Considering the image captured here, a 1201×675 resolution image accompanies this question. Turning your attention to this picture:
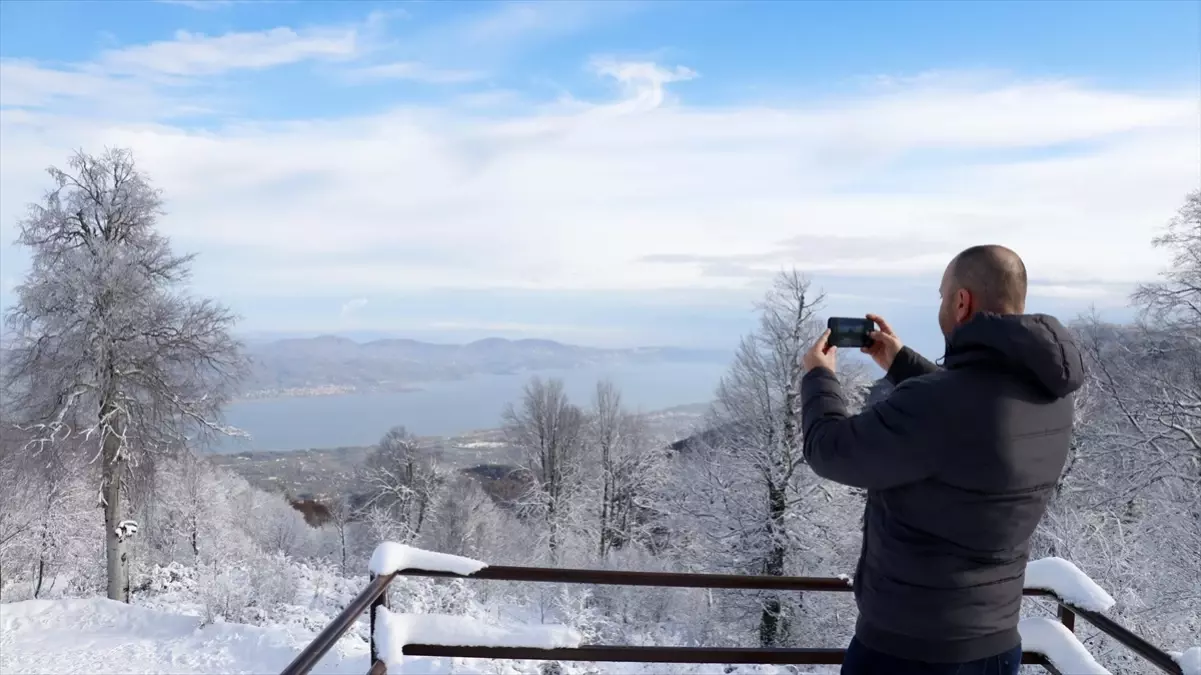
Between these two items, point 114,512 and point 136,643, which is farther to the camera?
point 114,512

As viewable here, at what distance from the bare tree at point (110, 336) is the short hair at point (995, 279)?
13.7m

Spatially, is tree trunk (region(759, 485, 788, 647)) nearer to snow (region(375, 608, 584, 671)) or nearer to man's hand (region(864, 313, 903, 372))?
snow (region(375, 608, 584, 671))

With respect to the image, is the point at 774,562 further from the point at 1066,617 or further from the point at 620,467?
the point at 620,467

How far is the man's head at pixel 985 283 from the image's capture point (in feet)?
6.00

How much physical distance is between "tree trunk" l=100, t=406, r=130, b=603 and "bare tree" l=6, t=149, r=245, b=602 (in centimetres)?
2

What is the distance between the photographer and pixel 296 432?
66875 mm

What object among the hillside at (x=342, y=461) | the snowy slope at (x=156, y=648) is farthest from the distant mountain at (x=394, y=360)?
the snowy slope at (x=156, y=648)

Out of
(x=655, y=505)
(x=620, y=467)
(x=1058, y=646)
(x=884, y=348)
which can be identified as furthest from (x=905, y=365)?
(x=620, y=467)

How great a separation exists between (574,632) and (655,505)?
634 inches

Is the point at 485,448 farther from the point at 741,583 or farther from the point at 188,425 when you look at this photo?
the point at 741,583

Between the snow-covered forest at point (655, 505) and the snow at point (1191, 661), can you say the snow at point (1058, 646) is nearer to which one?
the snow at point (1191, 661)

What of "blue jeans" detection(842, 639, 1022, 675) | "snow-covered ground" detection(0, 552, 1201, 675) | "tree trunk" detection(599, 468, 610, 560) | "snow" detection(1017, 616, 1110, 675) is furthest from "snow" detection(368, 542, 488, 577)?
"tree trunk" detection(599, 468, 610, 560)

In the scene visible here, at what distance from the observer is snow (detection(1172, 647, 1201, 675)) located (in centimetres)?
223

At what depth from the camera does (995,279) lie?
1.83 meters
